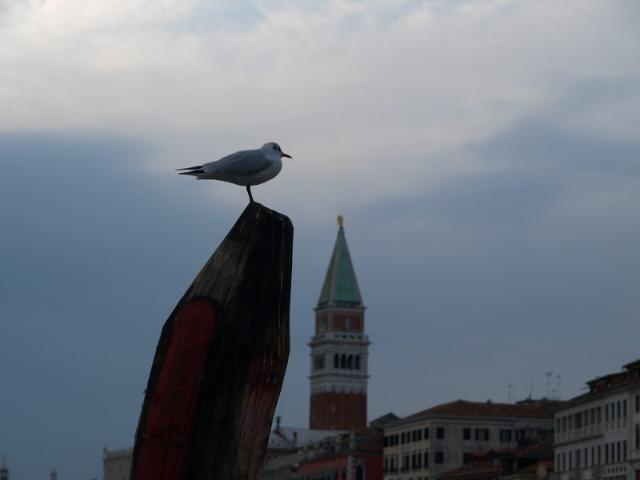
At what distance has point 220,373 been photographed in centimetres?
1160

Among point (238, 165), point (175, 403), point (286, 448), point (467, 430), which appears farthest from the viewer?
point (286, 448)

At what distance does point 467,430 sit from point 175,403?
10883 cm

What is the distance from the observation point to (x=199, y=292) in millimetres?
11883

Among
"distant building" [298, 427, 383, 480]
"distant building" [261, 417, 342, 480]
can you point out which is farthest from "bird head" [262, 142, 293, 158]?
"distant building" [261, 417, 342, 480]

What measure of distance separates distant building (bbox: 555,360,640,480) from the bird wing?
225 feet

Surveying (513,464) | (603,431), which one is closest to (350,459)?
(513,464)

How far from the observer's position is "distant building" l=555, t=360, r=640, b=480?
80438 millimetres

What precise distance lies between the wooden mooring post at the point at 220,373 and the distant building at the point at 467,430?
106 metres

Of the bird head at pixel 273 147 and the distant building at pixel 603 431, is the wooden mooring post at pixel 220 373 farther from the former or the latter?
the distant building at pixel 603 431

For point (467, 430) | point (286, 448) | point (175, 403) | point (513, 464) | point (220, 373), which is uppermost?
point (286, 448)

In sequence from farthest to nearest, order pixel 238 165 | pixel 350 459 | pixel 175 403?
1. pixel 350 459
2. pixel 238 165
3. pixel 175 403

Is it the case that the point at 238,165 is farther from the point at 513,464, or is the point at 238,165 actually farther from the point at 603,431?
the point at 513,464

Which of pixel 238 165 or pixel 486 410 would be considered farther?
pixel 486 410

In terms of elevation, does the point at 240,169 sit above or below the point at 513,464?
below
